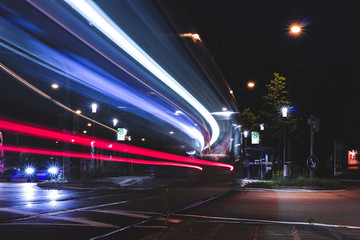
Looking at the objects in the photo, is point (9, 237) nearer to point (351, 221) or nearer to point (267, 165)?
point (351, 221)

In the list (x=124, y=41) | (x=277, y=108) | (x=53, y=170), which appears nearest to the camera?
(x=124, y=41)

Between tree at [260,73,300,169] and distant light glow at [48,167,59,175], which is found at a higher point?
tree at [260,73,300,169]

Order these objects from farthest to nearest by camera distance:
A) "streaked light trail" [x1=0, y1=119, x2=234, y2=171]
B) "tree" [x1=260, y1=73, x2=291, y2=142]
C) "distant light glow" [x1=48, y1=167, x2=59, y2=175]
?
1. "distant light glow" [x1=48, y1=167, x2=59, y2=175]
2. "tree" [x1=260, y1=73, x2=291, y2=142]
3. "streaked light trail" [x1=0, y1=119, x2=234, y2=171]

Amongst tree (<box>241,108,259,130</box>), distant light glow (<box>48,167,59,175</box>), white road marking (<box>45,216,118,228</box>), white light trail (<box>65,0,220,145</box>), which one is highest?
white light trail (<box>65,0,220,145</box>)

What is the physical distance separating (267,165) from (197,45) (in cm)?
2755

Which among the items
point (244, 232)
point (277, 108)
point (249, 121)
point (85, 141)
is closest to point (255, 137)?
point (277, 108)

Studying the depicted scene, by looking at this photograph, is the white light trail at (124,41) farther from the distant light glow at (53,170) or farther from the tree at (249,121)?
the distant light glow at (53,170)

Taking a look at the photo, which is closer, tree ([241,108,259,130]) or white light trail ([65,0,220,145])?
white light trail ([65,0,220,145])

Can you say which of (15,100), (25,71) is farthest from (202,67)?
(15,100)

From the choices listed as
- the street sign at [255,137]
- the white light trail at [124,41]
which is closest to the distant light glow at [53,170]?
the street sign at [255,137]

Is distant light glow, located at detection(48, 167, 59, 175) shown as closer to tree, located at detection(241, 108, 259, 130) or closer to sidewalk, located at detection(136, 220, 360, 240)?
tree, located at detection(241, 108, 259, 130)

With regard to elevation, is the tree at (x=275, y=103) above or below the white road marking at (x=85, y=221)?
above

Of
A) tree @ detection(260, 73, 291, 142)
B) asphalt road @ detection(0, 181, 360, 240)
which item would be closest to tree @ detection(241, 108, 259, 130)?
tree @ detection(260, 73, 291, 142)

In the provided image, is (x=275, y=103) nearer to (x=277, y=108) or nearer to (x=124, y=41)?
(x=277, y=108)
